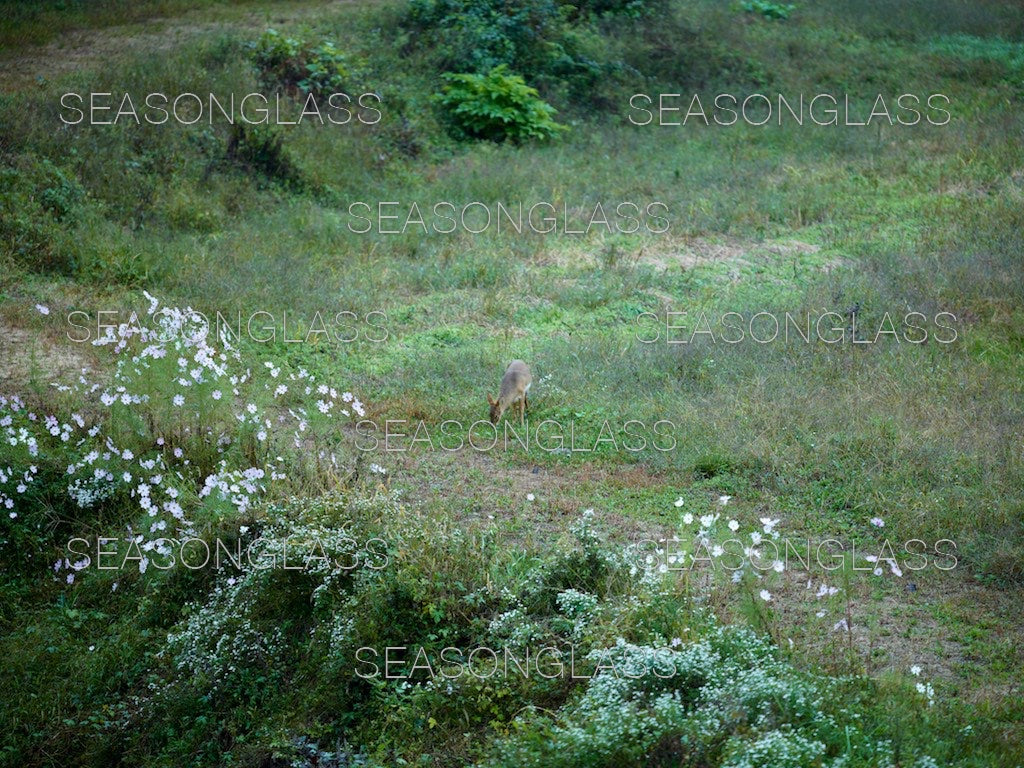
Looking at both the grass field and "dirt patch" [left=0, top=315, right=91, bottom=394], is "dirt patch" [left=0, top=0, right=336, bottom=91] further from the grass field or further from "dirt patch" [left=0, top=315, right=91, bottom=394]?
"dirt patch" [left=0, top=315, right=91, bottom=394]

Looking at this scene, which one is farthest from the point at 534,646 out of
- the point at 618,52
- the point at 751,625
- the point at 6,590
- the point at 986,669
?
the point at 618,52

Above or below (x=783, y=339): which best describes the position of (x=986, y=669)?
above

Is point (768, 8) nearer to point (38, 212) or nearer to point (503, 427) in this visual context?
point (38, 212)

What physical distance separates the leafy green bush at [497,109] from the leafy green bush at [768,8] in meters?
8.77

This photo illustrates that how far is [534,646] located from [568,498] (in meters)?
2.17

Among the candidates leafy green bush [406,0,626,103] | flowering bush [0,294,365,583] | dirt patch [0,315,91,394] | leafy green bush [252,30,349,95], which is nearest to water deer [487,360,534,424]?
flowering bush [0,294,365,583]

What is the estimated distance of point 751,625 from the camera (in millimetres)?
6926

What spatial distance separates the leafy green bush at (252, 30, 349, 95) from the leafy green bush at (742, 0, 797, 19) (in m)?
11.6

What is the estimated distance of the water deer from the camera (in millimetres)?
10367

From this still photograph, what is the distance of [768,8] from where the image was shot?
25.6 m

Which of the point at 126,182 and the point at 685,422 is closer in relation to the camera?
the point at 685,422

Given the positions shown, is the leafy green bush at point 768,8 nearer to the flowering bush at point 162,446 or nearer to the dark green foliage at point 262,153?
the dark green foliage at point 262,153

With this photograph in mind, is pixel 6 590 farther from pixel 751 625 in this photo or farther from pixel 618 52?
pixel 618 52

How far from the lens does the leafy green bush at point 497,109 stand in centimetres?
1908
